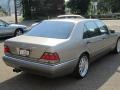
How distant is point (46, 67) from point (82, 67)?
4.31 feet

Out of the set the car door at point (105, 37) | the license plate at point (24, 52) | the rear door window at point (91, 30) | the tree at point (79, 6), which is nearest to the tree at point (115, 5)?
the tree at point (79, 6)

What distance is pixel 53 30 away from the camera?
232 inches

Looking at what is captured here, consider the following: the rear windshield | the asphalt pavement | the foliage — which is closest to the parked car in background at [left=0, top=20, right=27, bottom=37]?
the asphalt pavement

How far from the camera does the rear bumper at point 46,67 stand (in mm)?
4934

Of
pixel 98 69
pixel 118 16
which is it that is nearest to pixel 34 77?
pixel 98 69

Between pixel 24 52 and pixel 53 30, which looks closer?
pixel 24 52

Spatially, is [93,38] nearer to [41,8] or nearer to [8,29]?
[8,29]

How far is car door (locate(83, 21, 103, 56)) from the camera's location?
240 inches

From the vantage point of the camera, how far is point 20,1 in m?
34.9

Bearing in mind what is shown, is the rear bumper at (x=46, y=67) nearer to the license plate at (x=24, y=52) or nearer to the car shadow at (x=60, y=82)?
the license plate at (x=24, y=52)

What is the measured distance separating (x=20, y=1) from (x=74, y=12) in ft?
33.7

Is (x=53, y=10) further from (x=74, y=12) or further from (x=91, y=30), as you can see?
(x=91, y=30)

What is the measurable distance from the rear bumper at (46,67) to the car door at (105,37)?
6.52ft

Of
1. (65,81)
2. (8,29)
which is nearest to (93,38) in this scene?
(65,81)
